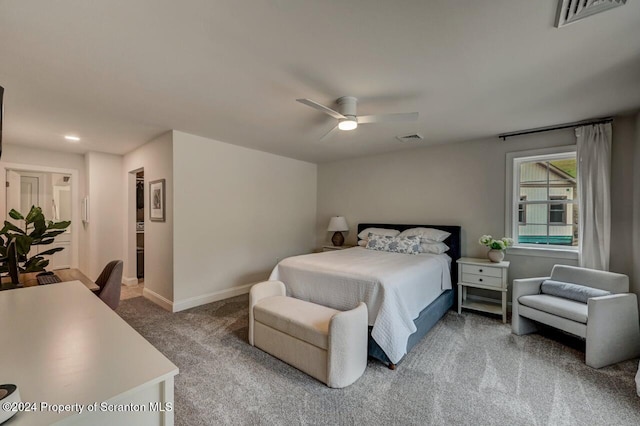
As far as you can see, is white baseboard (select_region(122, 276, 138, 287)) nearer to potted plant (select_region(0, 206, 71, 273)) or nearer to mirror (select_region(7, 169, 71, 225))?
mirror (select_region(7, 169, 71, 225))

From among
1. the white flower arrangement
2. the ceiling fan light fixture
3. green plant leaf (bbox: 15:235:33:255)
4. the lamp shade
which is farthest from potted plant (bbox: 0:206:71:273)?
the white flower arrangement

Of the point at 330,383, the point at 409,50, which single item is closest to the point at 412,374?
the point at 330,383

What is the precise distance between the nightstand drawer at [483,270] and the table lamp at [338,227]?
2.19 m

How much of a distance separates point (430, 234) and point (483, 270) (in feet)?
2.70

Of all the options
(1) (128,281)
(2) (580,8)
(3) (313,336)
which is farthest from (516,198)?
(1) (128,281)

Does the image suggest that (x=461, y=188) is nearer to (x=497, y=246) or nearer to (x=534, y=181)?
(x=534, y=181)

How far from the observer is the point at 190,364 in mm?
2377

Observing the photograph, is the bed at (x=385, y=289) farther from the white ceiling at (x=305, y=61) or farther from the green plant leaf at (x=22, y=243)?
the green plant leaf at (x=22, y=243)

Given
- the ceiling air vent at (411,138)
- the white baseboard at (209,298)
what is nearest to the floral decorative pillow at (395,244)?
the ceiling air vent at (411,138)

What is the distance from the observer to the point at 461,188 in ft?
13.4

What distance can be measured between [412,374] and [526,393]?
805 mm

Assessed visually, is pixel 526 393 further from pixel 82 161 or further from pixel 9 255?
pixel 82 161

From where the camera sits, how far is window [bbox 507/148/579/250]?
11.2 ft

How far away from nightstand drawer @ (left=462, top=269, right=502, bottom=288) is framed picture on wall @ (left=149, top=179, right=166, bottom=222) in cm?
419
